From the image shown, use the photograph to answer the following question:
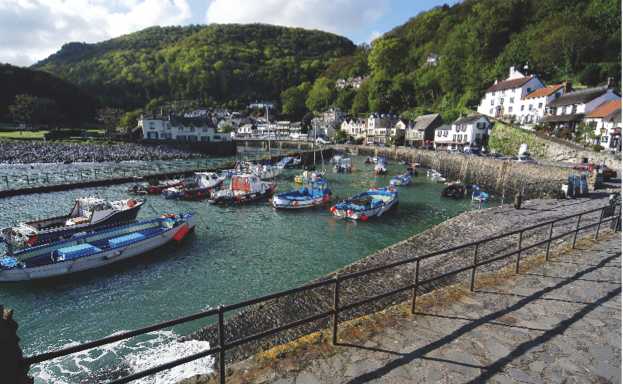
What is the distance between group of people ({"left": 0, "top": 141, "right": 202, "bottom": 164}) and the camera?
58459 mm

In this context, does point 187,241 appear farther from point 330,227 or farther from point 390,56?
point 390,56

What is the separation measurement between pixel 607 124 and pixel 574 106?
9.69 m

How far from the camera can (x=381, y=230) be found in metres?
24.8

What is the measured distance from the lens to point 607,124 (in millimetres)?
41438

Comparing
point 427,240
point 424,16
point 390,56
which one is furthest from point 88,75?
point 427,240

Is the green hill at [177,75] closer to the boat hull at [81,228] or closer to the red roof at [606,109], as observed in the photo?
the boat hull at [81,228]

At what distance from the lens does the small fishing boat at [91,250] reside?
52.2ft

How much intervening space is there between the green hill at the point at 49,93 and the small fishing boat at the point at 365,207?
110 meters

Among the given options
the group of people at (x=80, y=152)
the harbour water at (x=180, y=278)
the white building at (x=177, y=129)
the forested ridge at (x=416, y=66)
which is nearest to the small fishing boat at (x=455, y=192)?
the harbour water at (x=180, y=278)

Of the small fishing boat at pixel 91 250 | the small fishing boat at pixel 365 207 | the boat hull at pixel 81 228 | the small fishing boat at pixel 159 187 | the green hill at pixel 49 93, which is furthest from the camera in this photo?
the green hill at pixel 49 93

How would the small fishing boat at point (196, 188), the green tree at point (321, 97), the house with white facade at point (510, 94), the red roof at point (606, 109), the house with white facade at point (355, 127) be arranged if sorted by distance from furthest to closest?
the green tree at point (321, 97)
the house with white facade at point (355, 127)
the house with white facade at point (510, 94)
the red roof at point (606, 109)
the small fishing boat at point (196, 188)

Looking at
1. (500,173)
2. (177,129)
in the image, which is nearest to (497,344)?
(500,173)

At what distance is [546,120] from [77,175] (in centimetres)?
6960

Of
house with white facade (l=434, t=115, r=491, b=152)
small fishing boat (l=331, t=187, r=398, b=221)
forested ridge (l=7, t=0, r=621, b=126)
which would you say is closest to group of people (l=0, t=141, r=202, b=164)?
small fishing boat (l=331, t=187, r=398, b=221)
